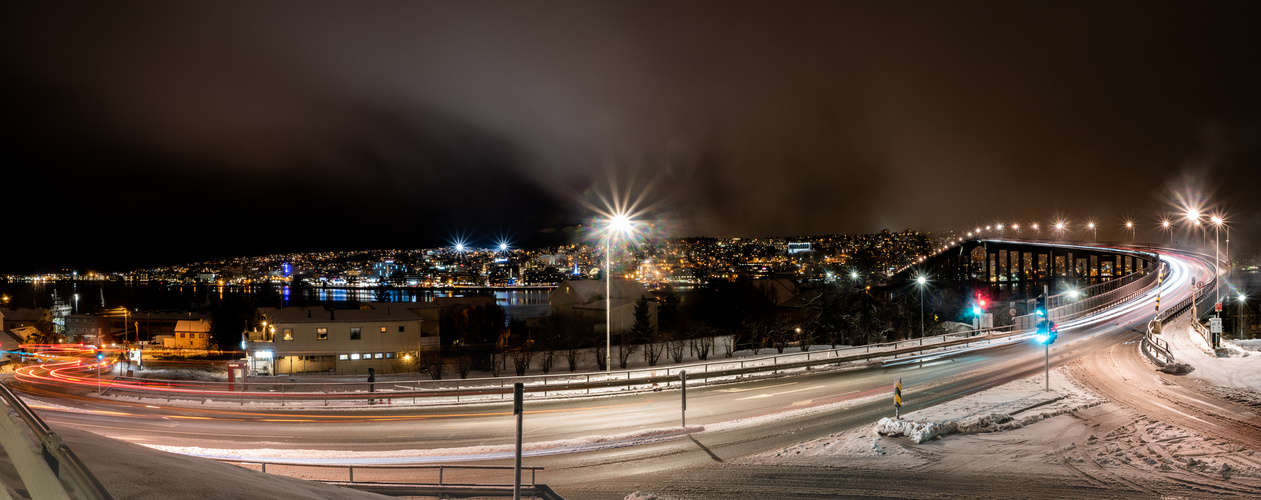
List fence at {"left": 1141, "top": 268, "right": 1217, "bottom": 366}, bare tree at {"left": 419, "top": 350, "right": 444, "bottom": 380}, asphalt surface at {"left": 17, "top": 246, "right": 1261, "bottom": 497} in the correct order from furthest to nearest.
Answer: bare tree at {"left": 419, "top": 350, "right": 444, "bottom": 380}
fence at {"left": 1141, "top": 268, "right": 1217, "bottom": 366}
asphalt surface at {"left": 17, "top": 246, "right": 1261, "bottom": 497}

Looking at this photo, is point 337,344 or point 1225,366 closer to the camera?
point 1225,366

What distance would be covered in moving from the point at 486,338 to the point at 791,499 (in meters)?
51.1

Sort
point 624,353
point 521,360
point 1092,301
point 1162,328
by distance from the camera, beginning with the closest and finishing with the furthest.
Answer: point 1162,328
point 521,360
point 624,353
point 1092,301

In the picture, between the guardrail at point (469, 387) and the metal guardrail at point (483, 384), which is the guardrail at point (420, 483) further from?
the metal guardrail at point (483, 384)

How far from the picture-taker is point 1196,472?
11742 millimetres

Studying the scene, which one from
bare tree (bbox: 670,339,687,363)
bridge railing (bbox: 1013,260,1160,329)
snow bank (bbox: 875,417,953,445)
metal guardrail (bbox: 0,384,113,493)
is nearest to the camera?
metal guardrail (bbox: 0,384,113,493)

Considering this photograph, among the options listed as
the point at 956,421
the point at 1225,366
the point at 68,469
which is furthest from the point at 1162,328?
the point at 68,469

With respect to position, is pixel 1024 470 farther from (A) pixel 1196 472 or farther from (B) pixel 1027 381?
(B) pixel 1027 381

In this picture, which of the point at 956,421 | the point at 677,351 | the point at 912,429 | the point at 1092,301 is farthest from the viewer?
the point at 1092,301

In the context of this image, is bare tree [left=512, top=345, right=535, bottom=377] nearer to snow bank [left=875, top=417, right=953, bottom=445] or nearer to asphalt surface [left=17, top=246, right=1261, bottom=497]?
asphalt surface [left=17, top=246, right=1261, bottom=497]

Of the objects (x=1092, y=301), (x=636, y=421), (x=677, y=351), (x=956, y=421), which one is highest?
(x=1092, y=301)

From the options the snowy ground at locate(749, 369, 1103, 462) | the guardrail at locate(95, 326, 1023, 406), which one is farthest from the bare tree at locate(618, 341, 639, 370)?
the snowy ground at locate(749, 369, 1103, 462)

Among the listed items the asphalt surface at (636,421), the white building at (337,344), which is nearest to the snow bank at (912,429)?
the asphalt surface at (636,421)

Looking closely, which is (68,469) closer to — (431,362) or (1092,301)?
(431,362)
